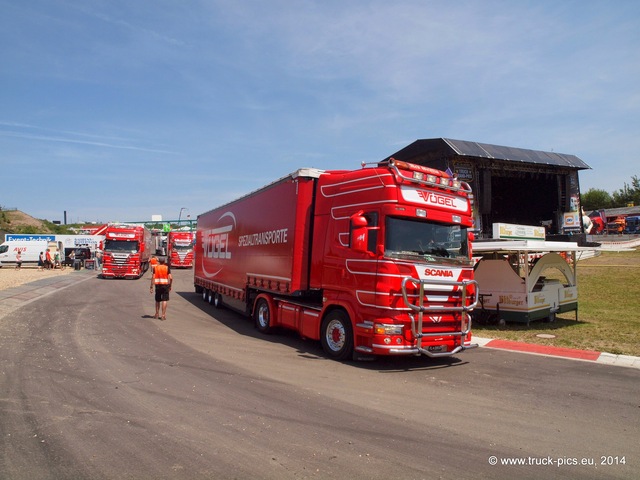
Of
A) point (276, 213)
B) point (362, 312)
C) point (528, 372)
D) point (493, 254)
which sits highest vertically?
point (276, 213)

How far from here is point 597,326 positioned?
12516 millimetres

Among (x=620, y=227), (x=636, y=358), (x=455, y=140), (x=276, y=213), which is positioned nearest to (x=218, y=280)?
(x=276, y=213)

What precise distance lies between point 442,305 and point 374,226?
6.02 ft

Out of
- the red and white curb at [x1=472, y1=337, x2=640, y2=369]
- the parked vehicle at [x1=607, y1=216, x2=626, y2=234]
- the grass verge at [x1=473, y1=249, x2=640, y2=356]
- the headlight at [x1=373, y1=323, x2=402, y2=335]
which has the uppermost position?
the parked vehicle at [x1=607, y1=216, x2=626, y2=234]

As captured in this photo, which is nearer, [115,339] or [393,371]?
[393,371]

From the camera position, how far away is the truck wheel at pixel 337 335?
26.8ft

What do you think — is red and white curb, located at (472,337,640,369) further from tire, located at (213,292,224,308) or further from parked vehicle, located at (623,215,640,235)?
parked vehicle, located at (623,215,640,235)

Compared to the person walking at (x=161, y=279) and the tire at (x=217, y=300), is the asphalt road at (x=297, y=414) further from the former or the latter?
the tire at (x=217, y=300)

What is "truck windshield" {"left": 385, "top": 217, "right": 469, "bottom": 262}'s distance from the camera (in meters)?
7.71

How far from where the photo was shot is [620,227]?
59.3 meters

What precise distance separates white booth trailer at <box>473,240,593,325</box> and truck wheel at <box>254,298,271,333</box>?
5984mm

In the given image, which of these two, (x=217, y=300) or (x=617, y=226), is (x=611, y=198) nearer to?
(x=617, y=226)

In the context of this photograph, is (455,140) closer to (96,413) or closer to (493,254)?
(493,254)

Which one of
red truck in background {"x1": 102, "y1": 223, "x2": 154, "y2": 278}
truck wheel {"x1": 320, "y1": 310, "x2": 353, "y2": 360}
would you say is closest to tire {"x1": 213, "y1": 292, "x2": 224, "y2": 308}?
truck wheel {"x1": 320, "y1": 310, "x2": 353, "y2": 360}
